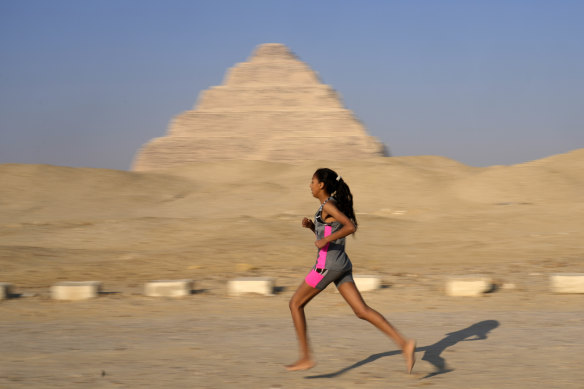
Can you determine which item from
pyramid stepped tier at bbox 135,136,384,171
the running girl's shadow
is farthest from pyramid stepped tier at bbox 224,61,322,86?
the running girl's shadow

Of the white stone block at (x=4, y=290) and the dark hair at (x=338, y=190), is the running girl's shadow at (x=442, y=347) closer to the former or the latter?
the dark hair at (x=338, y=190)

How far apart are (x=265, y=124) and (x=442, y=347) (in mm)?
102949

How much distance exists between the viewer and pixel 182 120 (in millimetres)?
109875

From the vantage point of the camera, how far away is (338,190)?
4781 millimetres

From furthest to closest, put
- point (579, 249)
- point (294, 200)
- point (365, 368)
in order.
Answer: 1. point (294, 200)
2. point (579, 249)
3. point (365, 368)

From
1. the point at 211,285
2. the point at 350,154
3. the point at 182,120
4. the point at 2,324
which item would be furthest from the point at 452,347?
the point at 182,120

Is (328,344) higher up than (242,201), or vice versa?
(328,344)

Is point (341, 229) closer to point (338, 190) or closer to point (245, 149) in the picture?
point (338, 190)

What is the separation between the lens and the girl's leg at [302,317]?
4.75 m

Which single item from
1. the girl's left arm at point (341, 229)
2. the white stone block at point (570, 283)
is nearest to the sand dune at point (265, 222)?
the white stone block at point (570, 283)

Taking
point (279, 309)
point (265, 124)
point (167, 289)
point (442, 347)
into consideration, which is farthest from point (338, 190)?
point (265, 124)

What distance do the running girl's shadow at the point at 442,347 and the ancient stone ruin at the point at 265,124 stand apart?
9012 centimetres

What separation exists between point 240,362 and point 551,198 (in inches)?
1341

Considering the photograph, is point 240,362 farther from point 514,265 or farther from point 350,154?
point 350,154
